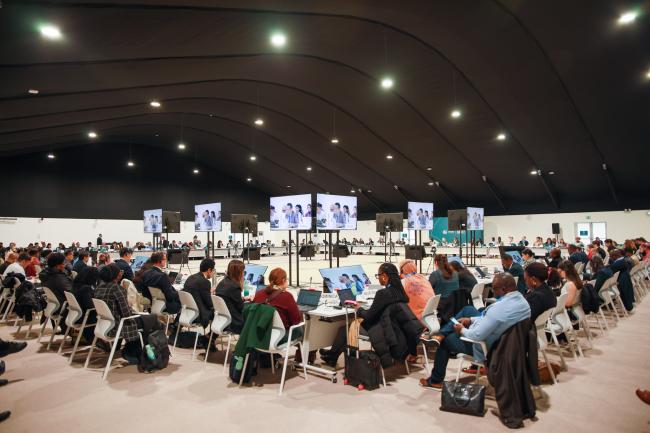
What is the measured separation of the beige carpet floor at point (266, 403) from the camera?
9.48 feet

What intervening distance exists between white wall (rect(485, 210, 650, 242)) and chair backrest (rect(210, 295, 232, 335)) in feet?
61.4

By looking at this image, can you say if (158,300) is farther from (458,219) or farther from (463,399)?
(458,219)

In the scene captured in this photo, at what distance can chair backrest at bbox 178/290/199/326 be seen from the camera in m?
4.48

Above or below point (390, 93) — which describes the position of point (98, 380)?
below

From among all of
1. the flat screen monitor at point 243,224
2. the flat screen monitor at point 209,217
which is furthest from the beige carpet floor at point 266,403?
the flat screen monitor at point 243,224

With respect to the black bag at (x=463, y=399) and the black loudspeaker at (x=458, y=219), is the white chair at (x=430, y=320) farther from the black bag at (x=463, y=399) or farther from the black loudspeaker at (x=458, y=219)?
the black loudspeaker at (x=458, y=219)

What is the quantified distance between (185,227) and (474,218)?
15705 mm

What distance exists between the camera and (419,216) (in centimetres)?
987

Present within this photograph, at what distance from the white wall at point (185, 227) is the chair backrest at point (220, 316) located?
54.5 ft

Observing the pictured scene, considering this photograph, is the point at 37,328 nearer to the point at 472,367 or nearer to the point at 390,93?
the point at 472,367

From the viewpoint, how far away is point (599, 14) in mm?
7359

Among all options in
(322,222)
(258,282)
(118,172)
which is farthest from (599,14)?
(118,172)

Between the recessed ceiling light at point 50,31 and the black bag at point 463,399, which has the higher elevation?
the recessed ceiling light at point 50,31

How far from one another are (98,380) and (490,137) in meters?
14.0
